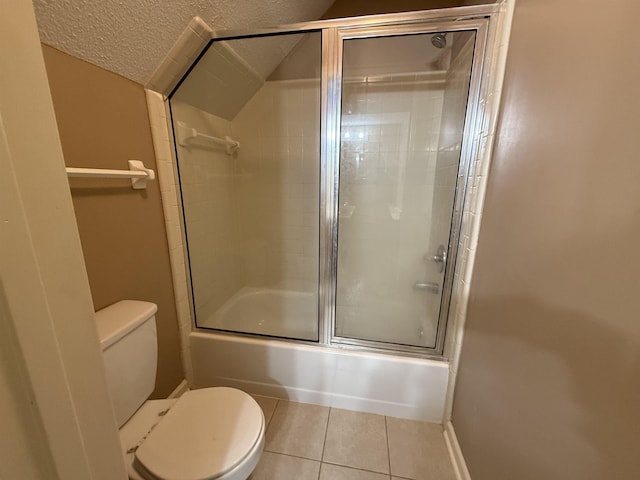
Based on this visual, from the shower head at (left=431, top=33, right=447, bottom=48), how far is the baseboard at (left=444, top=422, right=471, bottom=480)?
1893 millimetres

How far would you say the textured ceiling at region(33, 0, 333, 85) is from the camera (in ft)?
2.74

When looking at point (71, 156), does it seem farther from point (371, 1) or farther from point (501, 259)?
point (371, 1)

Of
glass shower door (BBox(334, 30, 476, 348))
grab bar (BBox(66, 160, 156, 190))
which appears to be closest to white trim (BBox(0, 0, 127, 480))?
grab bar (BBox(66, 160, 156, 190))

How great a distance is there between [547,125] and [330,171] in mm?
875

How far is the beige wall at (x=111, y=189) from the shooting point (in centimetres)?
95

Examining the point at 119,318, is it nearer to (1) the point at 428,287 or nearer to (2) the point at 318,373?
(2) the point at 318,373

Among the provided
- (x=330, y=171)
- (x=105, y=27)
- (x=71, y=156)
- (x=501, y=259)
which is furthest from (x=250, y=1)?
(x=501, y=259)

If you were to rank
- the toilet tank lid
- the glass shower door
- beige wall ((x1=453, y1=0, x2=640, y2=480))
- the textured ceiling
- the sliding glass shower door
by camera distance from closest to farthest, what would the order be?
1. beige wall ((x1=453, y1=0, x2=640, y2=480))
2. the textured ceiling
3. the toilet tank lid
4. the sliding glass shower door
5. the glass shower door

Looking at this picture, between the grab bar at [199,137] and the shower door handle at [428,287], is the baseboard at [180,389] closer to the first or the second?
the grab bar at [199,137]

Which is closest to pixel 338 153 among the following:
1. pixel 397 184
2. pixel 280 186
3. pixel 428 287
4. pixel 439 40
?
pixel 397 184

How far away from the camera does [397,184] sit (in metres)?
1.83

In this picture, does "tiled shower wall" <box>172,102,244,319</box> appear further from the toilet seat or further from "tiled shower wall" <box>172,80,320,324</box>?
the toilet seat

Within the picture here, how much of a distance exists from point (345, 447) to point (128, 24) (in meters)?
2.03

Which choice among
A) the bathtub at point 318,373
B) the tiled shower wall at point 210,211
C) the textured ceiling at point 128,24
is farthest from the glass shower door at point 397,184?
the tiled shower wall at point 210,211
